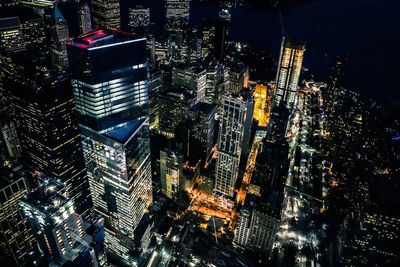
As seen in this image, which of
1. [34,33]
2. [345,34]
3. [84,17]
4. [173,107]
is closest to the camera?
[173,107]

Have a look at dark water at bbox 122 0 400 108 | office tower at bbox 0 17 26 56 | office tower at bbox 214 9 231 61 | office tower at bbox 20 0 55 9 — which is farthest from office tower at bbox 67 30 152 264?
office tower at bbox 20 0 55 9

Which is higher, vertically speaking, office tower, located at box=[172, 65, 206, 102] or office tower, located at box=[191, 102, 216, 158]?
office tower, located at box=[172, 65, 206, 102]

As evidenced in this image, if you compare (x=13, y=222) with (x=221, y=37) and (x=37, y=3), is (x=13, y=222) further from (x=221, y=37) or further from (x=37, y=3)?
(x=37, y=3)

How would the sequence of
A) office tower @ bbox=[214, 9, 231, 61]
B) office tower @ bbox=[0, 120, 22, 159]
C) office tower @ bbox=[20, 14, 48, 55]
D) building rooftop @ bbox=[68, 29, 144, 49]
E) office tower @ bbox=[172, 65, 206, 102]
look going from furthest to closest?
office tower @ bbox=[214, 9, 231, 61] < office tower @ bbox=[20, 14, 48, 55] < office tower @ bbox=[172, 65, 206, 102] < office tower @ bbox=[0, 120, 22, 159] < building rooftop @ bbox=[68, 29, 144, 49]

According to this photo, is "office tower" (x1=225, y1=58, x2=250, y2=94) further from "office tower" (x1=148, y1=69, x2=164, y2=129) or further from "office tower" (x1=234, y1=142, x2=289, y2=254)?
"office tower" (x1=234, y1=142, x2=289, y2=254)

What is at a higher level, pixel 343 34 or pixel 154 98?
pixel 343 34

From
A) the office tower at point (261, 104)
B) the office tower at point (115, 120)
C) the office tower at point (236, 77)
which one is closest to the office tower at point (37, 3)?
the office tower at point (236, 77)

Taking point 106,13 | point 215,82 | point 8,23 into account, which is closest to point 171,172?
point 215,82

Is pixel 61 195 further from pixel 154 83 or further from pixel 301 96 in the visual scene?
pixel 301 96
